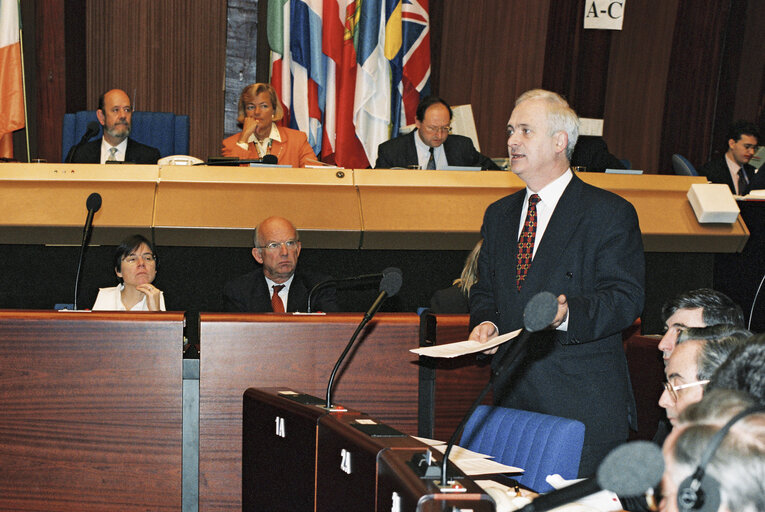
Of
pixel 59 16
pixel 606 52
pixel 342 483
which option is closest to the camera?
pixel 342 483

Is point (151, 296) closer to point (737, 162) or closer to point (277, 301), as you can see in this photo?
point (277, 301)

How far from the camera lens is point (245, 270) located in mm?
4574

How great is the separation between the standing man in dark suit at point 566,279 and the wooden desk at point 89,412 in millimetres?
1064

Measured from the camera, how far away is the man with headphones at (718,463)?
0.83m

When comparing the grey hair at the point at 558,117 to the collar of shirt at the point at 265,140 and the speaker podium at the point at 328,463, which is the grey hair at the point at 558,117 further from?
the collar of shirt at the point at 265,140

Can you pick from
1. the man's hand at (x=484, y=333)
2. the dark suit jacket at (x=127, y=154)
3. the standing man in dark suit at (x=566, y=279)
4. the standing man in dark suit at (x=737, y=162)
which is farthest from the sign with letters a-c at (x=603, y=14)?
the man's hand at (x=484, y=333)

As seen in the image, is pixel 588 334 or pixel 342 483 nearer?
pixel 342 483

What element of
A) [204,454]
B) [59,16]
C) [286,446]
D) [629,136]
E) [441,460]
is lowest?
[204,454]

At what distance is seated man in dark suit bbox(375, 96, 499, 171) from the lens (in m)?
5.10

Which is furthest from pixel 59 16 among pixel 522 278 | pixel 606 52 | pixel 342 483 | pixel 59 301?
pixel 342 483

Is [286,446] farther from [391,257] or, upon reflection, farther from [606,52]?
[606,52]

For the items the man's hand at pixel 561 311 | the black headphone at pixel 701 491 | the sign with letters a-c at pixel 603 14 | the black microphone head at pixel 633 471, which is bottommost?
the man's hand at pixel 561 311

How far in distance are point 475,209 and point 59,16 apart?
361 cm

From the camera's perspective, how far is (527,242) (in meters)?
2.58
